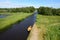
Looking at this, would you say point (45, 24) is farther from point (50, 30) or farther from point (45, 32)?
point (45, 32)

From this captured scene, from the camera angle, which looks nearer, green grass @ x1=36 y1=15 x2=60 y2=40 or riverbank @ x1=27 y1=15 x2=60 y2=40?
riverbank @ x1=27 y1=15 x2=60 y2=40

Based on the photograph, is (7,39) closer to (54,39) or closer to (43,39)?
(43,39)

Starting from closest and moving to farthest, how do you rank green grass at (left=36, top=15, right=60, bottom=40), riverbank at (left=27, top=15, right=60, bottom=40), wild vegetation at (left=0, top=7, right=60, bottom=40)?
riverbank at (left=27, top=15, right=60, bottom=40) → green grass at (left=36, top=15, right=60, bottom=40) → wild vegetation at (left=0, top=7, right=60, bottom=40)

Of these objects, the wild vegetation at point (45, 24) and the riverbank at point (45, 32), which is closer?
the riverbank at point (45, 32)

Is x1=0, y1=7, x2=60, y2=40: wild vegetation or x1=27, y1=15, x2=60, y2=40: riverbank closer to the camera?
x1=27, y1=15, x2=60, y2=40: riverbank

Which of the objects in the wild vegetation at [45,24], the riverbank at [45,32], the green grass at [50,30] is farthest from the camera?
the wild vegetation at [45,24]

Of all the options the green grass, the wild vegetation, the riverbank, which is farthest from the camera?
the wild vegetation

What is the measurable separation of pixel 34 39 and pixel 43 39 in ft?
3.94

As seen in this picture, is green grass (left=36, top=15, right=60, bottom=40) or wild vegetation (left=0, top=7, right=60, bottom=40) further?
wild vegetation (left=0, top=7, right=60, bottom=40)

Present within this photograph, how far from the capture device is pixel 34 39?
18578 millimetres

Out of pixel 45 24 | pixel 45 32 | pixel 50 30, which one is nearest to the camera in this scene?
pixel 45 32

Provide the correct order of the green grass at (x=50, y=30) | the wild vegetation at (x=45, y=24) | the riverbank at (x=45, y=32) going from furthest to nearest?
1. the wild vegetation at (x=45, y=24)
2. the green grass at (x=50, y=30)
3. the riverbank at (x=45, y=32)

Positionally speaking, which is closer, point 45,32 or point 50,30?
point 45,32

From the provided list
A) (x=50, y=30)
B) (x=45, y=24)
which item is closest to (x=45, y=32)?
(x=50, y=30)
